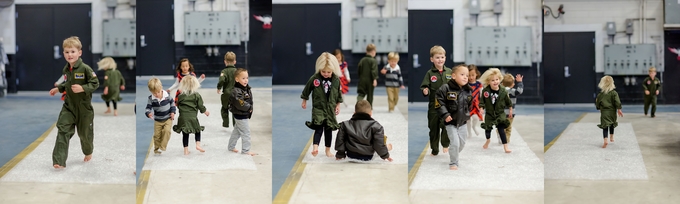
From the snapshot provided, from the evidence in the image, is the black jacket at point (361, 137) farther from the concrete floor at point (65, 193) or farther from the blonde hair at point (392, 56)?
the concrete floor at point (65, 193)

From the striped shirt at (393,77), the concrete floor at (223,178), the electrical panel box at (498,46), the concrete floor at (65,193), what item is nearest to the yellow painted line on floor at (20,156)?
the concrete floor at (65,193)

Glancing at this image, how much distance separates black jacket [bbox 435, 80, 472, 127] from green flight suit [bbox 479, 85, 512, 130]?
1.85 feet

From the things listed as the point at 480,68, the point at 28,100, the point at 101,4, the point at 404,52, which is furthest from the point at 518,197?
the point at 28,100

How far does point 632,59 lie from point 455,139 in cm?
176

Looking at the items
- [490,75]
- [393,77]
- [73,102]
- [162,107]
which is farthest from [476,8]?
[73,102]

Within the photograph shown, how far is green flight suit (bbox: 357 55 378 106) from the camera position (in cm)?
632

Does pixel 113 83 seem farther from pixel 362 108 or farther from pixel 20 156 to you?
pixel 362 108

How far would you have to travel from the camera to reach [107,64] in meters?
6.88

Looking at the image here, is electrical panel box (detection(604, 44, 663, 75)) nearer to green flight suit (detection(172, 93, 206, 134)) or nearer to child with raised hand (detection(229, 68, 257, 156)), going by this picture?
child with raised hand (detection(229, 68, 257, 156))

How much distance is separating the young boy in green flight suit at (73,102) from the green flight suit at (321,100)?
1715 millimetres

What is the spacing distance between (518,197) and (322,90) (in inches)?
70.7

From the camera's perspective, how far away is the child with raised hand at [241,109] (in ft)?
18.6

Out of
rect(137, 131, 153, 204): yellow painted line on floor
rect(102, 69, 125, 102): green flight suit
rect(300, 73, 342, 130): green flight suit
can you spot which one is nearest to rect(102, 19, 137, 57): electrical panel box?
rect(102, 69, 125, 102): green flight suit

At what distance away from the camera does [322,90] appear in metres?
5.83
